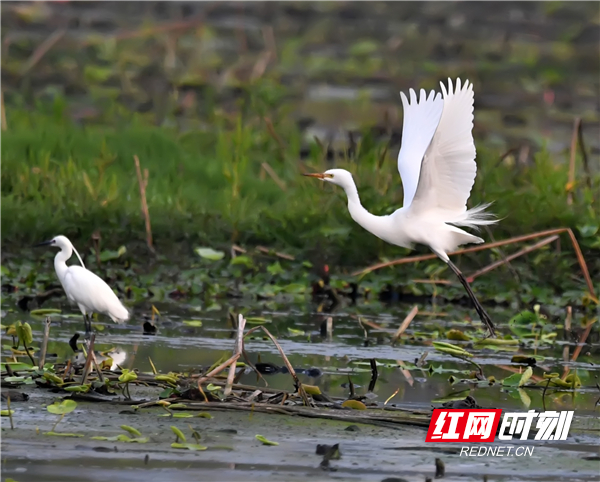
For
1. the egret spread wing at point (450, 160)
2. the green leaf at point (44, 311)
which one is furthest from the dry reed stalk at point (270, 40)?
the egret spread wing at point (450, 160)

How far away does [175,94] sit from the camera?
1650 cm

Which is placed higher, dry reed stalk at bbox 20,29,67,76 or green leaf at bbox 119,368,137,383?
dry reed stalk at bbox 20,29,67,76

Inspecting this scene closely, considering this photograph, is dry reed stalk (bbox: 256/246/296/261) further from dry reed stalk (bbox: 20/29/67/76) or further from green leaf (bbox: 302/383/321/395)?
dry reed stalk (bbox: 20/29/67/76)

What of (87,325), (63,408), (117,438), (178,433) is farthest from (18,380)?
(87,325)

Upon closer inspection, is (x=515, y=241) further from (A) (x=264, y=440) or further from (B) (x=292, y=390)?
(A) (x=264, y=440)

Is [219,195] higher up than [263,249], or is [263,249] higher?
[219,195]

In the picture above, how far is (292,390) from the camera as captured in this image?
6375 millimetres

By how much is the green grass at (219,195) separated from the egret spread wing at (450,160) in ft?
8.23

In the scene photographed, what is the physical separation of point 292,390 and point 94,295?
1.90 meters

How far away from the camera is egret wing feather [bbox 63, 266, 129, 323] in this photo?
780cm

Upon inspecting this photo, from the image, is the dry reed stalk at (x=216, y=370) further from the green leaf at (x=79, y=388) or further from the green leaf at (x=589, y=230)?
the green leaf at (x=589, y=230)

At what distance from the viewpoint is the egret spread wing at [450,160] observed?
22.4 feet

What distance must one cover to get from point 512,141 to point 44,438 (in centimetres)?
1210

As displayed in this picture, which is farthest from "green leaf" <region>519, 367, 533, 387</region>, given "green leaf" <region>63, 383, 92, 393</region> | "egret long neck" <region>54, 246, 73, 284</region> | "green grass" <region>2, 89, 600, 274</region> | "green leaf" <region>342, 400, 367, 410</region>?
"green grass" <region>2, 89, 600, 274</region>
